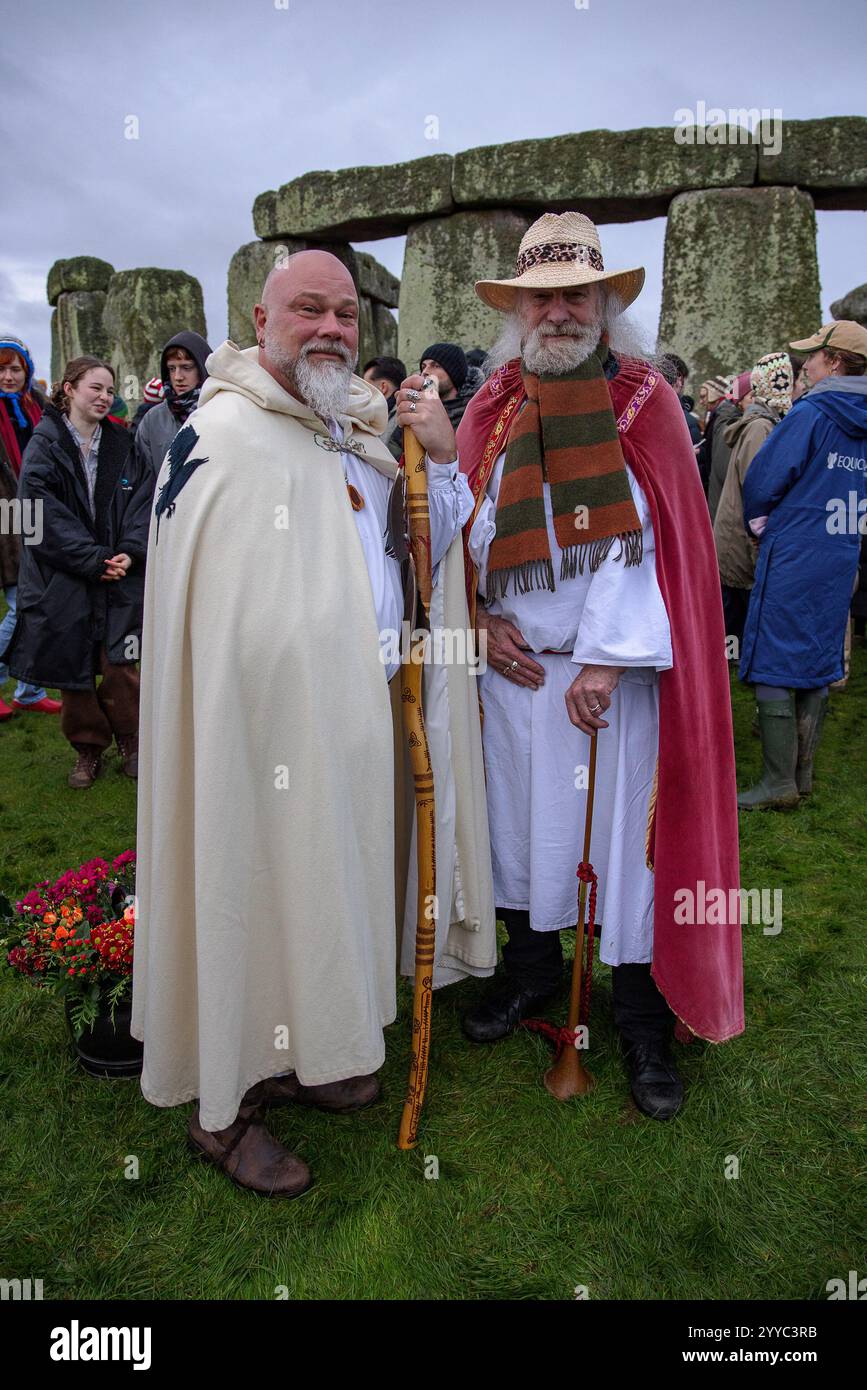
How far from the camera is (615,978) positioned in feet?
9.46

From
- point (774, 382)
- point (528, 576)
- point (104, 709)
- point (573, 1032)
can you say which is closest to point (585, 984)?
point (573, 1032)

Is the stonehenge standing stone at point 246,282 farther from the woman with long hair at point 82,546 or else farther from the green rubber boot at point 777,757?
the green rubber boot at point 777,757

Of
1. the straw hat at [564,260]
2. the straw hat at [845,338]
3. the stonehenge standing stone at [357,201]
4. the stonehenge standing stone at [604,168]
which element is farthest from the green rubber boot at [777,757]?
the stonehenge standing stone at [357,201]

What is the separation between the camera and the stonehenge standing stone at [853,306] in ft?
34.3

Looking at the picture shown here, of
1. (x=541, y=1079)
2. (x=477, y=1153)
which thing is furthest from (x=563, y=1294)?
(x=541, y=1079)

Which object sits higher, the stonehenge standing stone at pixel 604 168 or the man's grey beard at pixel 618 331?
the stonehenge standing stone at pixel 604 168

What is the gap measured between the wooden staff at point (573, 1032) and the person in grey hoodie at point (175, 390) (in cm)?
330

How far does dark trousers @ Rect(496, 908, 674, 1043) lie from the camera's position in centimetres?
282

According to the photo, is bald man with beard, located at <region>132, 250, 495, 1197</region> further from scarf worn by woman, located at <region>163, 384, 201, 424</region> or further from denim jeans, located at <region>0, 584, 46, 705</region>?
denim jeans, located at <region>0, 584, 46, 705</region>

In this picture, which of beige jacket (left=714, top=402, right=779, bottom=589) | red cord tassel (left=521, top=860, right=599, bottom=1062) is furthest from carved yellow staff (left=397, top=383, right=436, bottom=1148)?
beige jacket (left=714, top=402, right=779, bottom=589)

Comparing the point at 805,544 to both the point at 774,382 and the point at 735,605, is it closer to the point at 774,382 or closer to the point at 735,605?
the point at 774,382

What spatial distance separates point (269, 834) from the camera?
2252 millimetres
